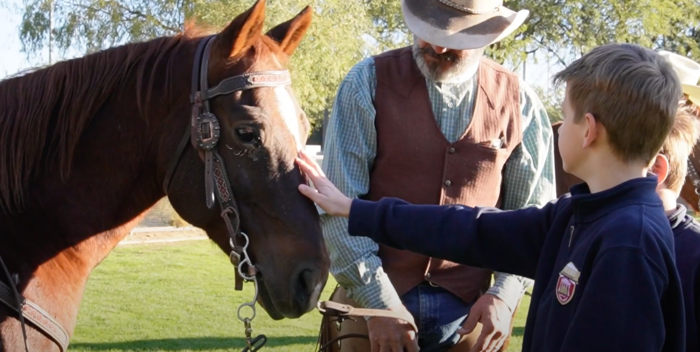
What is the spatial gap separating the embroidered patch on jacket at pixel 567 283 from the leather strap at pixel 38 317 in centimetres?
169

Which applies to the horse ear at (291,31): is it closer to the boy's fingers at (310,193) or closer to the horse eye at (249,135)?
the horse eye at (249,135)

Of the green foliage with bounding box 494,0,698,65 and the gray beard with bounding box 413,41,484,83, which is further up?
the green foliage with bounding box 494,0,698,65

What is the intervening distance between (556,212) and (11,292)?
176 centimetres

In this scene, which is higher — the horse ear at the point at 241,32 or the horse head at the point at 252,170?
the horse ear at the point at 241,32

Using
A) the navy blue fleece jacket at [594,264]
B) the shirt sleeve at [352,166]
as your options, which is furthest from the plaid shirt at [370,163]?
the navy blue fleece jacket at [594,264]

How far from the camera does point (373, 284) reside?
2.60 metres

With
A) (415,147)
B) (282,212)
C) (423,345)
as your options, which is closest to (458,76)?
(415,147)

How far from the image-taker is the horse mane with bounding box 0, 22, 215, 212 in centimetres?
249

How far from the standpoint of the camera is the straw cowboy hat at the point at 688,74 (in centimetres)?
302

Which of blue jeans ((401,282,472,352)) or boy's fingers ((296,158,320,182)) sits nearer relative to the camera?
boy's fingers ((296,158,320,182))

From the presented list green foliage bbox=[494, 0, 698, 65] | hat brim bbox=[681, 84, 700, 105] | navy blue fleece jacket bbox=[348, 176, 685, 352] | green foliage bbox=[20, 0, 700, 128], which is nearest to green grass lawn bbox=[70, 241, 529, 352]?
green foliage bbox=[20, 0, 700, 128]

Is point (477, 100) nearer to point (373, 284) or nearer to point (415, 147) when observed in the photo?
point (415, 147)

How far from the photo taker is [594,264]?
162 centimetres

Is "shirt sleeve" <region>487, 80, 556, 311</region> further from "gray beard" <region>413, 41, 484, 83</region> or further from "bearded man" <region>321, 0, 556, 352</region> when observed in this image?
"gray beard" <region>413, 41, 484, 83</region>
